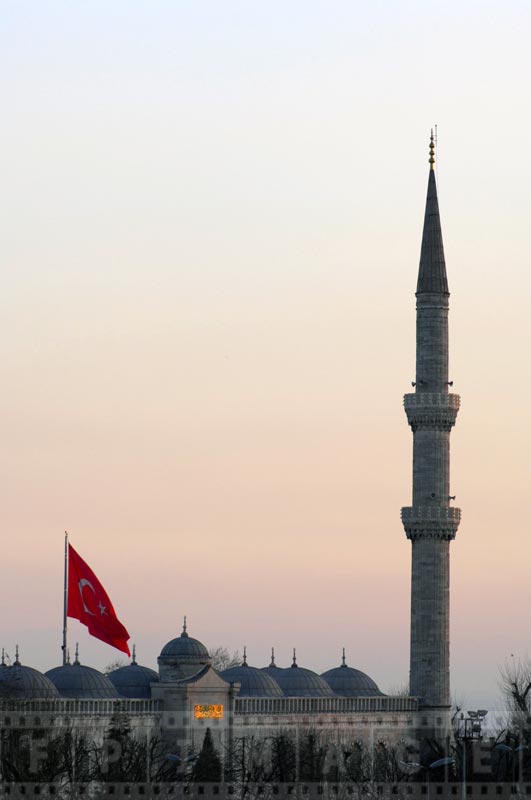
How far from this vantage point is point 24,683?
343 feet

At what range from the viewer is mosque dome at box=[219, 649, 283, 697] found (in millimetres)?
118062

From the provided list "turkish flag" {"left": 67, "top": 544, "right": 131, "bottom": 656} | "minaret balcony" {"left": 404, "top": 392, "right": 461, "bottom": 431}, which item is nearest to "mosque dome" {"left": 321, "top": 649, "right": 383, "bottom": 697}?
"minaret balcony" {"left": 404, "top": 392, "right": 461, "bottom": 431}

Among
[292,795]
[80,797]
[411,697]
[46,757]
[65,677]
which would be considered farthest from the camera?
[411,697]

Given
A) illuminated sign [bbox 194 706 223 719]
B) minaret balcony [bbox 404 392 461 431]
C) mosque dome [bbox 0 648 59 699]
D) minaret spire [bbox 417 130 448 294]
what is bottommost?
illuminated sign [bbox 194 706 223 719]

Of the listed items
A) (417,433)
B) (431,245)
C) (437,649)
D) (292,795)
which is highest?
(431,245)

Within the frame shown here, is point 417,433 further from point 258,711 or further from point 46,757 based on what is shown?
point 46,757

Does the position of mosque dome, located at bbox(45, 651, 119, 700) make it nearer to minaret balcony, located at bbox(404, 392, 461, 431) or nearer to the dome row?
the dome row

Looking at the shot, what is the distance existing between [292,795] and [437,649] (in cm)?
3026

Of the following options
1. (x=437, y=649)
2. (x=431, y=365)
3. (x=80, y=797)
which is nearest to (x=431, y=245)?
(x=431, y=365)

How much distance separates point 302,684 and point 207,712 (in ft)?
38.6

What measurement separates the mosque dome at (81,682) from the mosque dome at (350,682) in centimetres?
1790

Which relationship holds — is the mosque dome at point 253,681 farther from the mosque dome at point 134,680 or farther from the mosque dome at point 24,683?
the mosque dome at point 24,683

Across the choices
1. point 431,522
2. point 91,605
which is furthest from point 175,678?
point 91,605

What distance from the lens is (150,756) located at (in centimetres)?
8794
